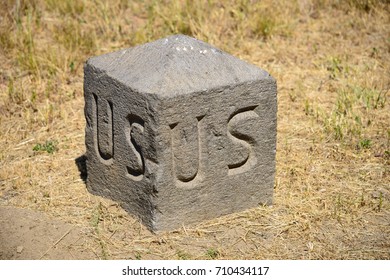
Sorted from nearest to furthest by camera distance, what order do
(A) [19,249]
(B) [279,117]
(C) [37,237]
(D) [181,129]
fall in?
(D) [181,129]
(A) [19,249]
(C) [37,237]
(B) [279,117]

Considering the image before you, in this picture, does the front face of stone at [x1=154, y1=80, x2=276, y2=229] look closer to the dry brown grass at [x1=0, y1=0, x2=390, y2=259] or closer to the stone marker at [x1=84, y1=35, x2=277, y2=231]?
the stone marker at [x1=84, y1=35, x2=277, y2=231]

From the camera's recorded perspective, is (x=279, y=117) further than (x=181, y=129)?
Yes

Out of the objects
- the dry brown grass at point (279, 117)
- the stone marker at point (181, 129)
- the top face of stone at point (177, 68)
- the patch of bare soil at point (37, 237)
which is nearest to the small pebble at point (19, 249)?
the patch of bare soil at point (37, 237)

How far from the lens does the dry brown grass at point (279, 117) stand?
4.49 m

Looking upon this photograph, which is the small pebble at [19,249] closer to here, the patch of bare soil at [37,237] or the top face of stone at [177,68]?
the patch of bare soil at [37,237]

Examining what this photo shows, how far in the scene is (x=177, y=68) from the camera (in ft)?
14.1

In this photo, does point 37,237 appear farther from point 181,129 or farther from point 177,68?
point 177,68

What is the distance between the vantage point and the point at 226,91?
4.30 meters

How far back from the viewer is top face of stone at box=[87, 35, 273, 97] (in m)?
4.20

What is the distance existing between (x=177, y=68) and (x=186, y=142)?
0.43 meters

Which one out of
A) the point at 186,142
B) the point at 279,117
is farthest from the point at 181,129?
the point at 279,117

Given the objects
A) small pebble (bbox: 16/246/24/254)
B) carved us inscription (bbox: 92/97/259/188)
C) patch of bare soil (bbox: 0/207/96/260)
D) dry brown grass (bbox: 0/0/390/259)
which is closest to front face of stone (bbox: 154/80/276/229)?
carved us inscription (bbox: 92/97/259/188)
